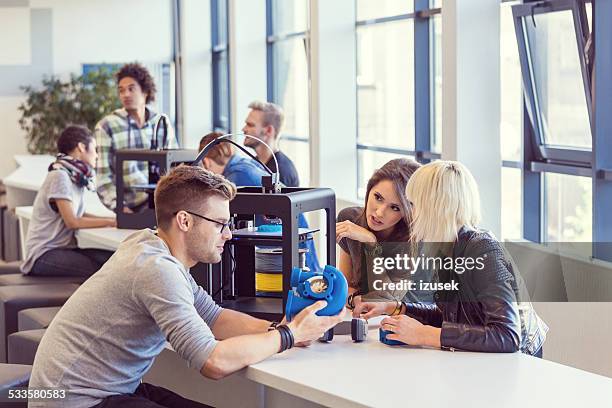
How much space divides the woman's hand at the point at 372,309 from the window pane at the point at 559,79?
73.6 inches

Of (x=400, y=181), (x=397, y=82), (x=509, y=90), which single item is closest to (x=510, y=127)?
(x=509, y=90)

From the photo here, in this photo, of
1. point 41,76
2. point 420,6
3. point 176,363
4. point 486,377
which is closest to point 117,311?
point 176,363

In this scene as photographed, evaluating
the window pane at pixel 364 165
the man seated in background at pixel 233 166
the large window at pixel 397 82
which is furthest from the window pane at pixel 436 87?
the man seated in background at pixel 233 166

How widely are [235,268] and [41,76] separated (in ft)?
27.2

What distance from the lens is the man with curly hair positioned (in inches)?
229

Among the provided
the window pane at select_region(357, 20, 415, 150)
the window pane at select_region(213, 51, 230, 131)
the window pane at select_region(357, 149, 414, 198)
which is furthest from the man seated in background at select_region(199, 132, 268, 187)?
the window pane at select_region(213, 51, 230, 131)

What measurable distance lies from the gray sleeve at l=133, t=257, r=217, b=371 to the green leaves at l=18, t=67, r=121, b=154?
7848mm

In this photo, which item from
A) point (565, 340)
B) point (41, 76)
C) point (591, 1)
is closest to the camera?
point (565, 340)

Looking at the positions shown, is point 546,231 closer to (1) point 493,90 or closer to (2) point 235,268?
(1) point 493,90

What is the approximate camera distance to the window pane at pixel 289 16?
8.09 metres

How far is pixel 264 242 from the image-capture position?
10.0ft

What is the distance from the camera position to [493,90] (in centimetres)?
481

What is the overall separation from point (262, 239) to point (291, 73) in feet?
18.3

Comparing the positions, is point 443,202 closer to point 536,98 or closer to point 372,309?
point 372,309
